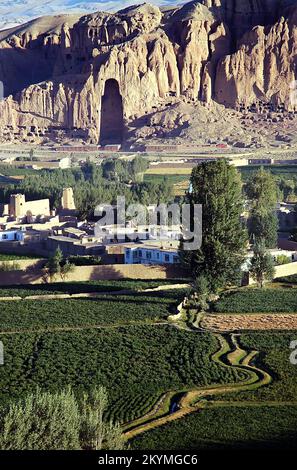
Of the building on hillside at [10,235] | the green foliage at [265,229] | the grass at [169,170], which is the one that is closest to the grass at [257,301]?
the green foliage at [265,229]

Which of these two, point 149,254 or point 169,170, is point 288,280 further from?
point 169,170

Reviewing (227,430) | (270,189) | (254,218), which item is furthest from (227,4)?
(227,430)

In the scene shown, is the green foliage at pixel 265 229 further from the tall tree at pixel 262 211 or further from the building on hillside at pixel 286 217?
the building on hillside at pixel 286 217

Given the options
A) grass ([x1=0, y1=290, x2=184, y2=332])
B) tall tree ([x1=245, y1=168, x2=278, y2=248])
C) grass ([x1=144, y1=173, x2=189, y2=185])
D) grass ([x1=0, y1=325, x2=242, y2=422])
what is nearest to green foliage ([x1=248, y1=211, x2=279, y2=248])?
tall tree ([x1=245, y1=168, x2=278, y2=248])

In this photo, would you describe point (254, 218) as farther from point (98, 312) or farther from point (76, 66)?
point (76, 66)

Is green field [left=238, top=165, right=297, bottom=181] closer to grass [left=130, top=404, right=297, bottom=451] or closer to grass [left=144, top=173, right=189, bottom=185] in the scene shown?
grass [left=144, top=173, right=189, bottom=185]

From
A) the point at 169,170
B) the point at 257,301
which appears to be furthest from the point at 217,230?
the point at 169,170
